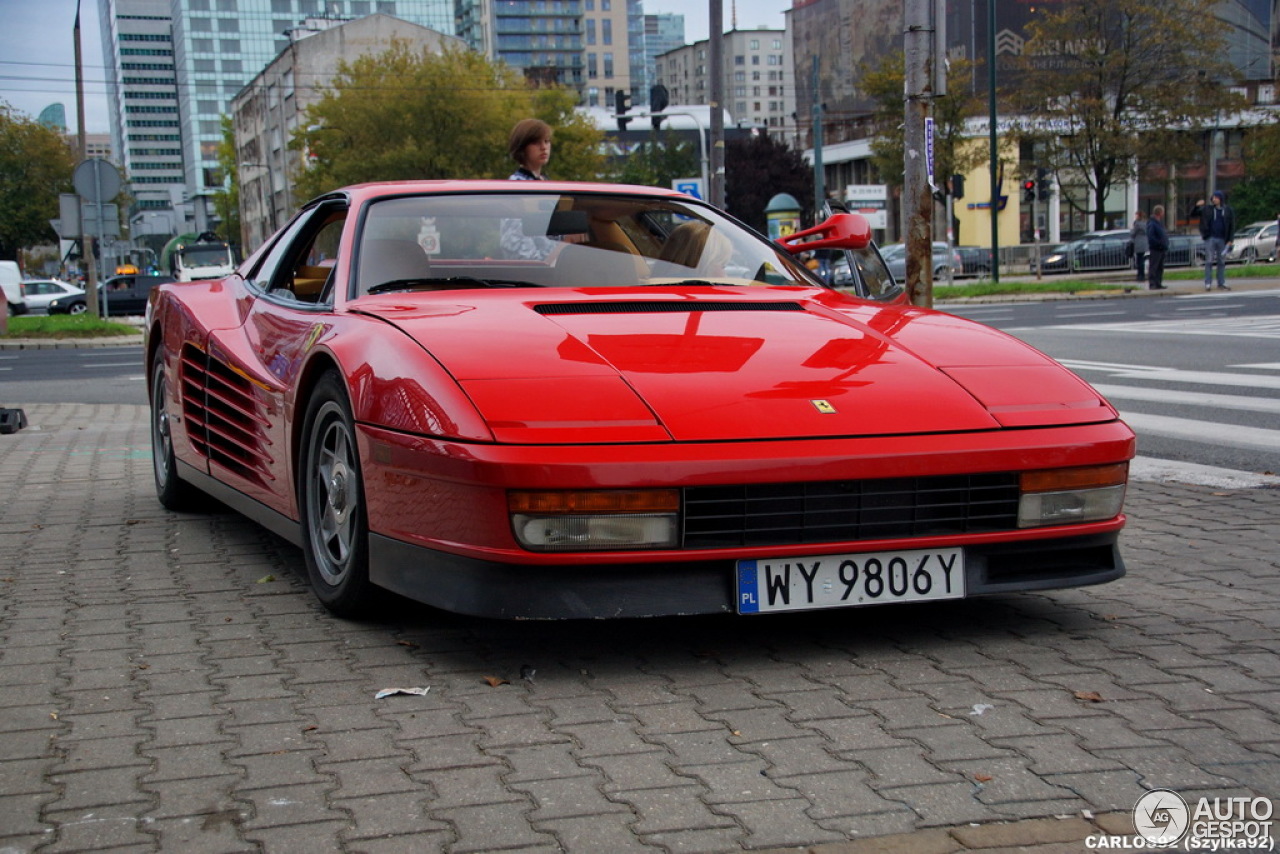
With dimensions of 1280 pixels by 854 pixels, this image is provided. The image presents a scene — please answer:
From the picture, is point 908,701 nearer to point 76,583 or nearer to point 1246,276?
point 76,583

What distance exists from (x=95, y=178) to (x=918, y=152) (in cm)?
1685

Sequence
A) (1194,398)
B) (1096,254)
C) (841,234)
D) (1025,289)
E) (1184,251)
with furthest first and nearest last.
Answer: (1184,251)
(1096,254)
(1025,289)
(1194,398)
(841,234)

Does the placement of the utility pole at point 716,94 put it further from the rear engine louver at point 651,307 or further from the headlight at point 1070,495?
the headlight at point 1070,495

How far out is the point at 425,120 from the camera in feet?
182

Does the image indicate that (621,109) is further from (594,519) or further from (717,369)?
(594,519)

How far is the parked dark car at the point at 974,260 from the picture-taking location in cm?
4319

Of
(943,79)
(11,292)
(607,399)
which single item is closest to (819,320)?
(607,399)

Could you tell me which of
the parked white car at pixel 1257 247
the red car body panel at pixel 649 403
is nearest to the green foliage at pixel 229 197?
the parked white car at pixel 1257 247

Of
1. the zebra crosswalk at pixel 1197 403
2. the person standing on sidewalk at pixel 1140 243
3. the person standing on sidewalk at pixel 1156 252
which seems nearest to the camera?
the zebra crosswalk at pixel 1197 403

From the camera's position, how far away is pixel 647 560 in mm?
3291

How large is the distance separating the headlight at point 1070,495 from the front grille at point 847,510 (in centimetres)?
4

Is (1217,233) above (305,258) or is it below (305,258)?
below

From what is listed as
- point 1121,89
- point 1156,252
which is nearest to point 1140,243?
point 1156,252

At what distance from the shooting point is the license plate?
3377 mm
